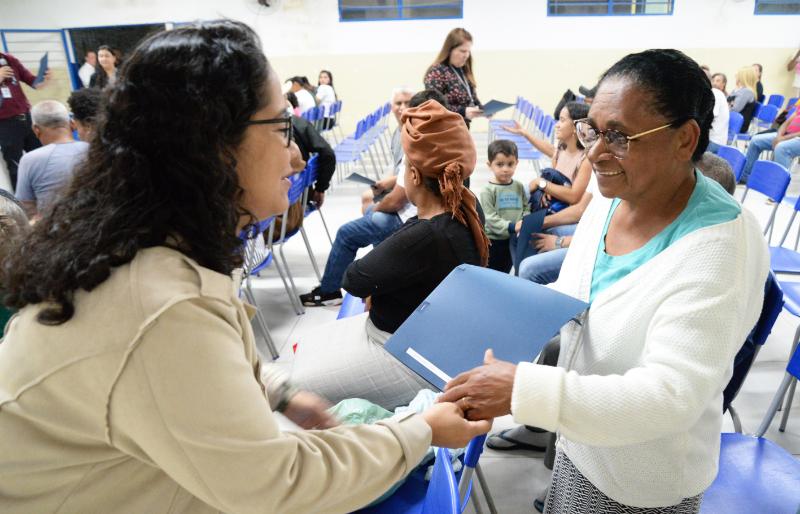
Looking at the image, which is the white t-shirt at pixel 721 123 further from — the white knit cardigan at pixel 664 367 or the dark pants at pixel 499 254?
the white knit cardigan at pixel 664 367

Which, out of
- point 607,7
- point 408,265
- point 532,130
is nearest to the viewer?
point 408,265

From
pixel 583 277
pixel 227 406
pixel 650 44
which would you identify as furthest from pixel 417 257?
pixel 650 44

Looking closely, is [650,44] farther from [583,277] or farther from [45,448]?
[45,448]

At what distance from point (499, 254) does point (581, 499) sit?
214cm

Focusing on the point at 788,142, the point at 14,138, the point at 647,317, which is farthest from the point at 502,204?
the point at 14,138

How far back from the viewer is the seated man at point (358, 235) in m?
3.36

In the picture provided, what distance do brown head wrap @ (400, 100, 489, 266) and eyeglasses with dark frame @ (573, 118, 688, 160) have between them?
731 millimetres

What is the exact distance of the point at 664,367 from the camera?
0.93 meters

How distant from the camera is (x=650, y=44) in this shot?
32.7ft

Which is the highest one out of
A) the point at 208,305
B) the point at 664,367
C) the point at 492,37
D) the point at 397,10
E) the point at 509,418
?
the point at 397,10

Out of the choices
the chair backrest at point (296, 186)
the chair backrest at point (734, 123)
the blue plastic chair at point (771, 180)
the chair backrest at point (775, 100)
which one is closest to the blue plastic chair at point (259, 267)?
the chair backrest at point (296, 186)

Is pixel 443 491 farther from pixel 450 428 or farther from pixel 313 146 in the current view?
pixel 313 146

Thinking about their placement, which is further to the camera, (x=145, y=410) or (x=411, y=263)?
(x=411, y=263)

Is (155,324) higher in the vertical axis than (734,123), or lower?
higher
